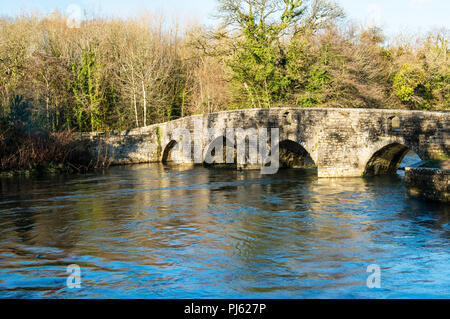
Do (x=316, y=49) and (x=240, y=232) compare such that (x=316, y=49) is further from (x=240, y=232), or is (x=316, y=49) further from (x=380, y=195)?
(x=240, y=232)

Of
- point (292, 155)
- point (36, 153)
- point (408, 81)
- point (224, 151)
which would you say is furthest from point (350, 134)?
point (408, 81)

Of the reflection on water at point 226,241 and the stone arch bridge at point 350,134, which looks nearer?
the reflection on water at point 226,241

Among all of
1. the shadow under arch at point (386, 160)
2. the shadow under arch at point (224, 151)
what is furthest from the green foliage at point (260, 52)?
the shadow under arch at point (386, 160)

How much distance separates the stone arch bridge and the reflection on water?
114 cm

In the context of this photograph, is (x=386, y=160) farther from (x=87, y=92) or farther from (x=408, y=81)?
(x=87, y=92)

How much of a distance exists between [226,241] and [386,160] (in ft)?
35.4

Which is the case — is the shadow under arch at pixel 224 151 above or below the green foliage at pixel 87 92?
below

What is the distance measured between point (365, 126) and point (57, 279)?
1271cm

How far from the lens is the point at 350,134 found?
17.4 m

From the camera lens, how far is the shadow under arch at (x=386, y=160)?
17625 mm

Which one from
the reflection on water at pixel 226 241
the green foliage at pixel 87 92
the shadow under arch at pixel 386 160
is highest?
the green foliage at pixel 87 92

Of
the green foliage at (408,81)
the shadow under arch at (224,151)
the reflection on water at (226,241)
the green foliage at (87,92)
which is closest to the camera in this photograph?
the reflection on water at (226,241)

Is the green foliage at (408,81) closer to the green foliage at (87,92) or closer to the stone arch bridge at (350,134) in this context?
the stone arch bridge at (350,134)

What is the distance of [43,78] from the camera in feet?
95.8
